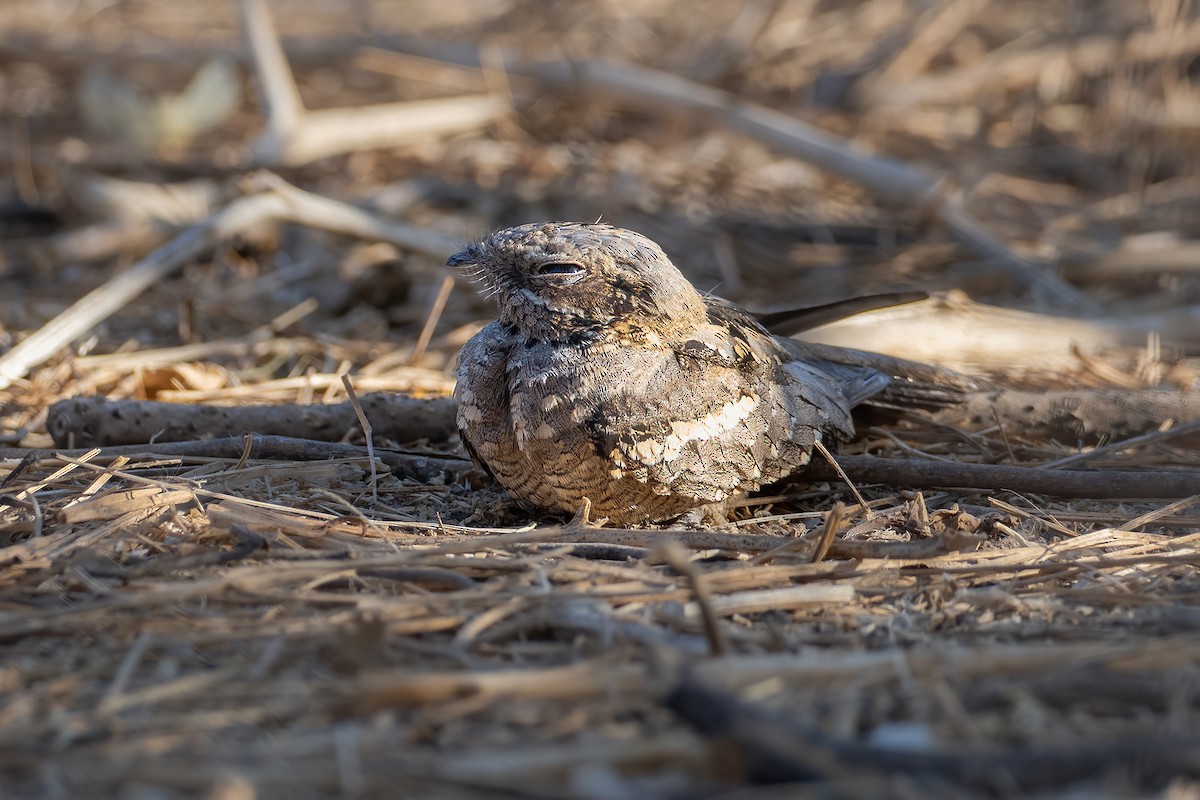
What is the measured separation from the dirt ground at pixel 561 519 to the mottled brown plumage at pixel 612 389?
17 centimetres

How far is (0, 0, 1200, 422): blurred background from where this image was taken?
488 centimetres

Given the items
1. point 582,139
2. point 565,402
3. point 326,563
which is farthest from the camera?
point 582,139

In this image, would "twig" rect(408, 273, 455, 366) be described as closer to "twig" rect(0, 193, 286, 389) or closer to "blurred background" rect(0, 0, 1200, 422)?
"blurred background" rect(0, 0, 1200, 422)

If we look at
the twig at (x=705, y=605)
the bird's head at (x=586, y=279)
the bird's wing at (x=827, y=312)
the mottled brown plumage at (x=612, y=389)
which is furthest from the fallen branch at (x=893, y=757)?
the bird's wing at (x=827, y=312)

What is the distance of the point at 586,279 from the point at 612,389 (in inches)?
11.1

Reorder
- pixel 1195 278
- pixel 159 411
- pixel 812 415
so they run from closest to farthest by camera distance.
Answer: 1. pixel 812 415
2. pixel 159 411
3. pixel 1195 278

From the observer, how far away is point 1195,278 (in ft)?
17.0

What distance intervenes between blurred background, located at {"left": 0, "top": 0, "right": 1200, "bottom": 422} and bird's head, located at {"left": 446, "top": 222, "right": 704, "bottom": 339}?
1174 millimetres

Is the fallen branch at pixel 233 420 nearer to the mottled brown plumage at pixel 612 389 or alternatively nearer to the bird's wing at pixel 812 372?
the mottled brown plumage at pixel 612 389

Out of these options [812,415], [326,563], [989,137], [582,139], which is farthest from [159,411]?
[989,137]

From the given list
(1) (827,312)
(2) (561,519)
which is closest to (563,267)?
(2) (561,519)

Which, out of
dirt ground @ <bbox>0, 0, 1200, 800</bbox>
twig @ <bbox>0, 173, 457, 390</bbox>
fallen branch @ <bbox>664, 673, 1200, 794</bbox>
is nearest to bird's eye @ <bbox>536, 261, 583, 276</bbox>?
dirt ground @ <bbox>0, 0, 1200, 800</bbox>

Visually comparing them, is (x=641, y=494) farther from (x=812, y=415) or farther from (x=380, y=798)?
(x=380, y=798)

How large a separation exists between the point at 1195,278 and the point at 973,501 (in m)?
3.00
